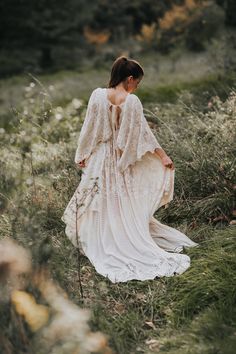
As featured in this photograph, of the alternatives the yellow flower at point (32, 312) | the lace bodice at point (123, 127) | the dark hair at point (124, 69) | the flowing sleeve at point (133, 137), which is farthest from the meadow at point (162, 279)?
the dark hair at point (124, 69)

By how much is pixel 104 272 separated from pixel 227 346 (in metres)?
1.95

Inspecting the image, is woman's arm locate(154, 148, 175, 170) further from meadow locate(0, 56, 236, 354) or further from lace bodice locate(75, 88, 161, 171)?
meadow locate(0, 56, 236, 354)

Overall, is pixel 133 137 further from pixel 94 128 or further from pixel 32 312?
pixel 32 312

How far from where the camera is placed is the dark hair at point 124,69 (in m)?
5.74

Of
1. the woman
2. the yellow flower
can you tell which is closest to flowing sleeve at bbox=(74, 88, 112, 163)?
the woman

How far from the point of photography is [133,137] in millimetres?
5828

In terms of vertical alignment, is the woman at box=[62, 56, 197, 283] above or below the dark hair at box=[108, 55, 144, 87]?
below

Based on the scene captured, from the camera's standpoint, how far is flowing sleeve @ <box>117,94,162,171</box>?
577 centimetres

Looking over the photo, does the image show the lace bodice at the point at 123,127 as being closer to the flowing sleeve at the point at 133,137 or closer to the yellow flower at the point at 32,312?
the flowing sleeve at the point at 133,137

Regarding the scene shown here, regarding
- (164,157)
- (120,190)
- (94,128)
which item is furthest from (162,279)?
(94,128)

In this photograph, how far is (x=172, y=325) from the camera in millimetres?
4633

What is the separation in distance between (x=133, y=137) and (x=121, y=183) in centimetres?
44

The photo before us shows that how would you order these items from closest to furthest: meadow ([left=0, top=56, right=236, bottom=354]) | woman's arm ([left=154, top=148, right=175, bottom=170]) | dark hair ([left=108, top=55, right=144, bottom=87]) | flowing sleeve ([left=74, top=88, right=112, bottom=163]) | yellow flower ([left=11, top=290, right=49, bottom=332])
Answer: yellow flower ([left=11, top=290, right=49, bottom=332]) → meadow ([left=0, top=56, right=236, bottom=354]) → dark hair ([left=108, top=55, right=144, bottom=87]) → flowing sleeve ([left=74, top=88, right=112, bottom=163]) → woman's arm ([left=154, top=148, right=175, bottom=170])

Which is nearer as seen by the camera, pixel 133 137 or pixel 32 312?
pixel 32 312
